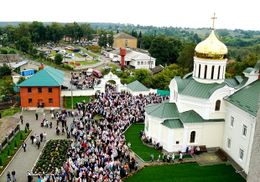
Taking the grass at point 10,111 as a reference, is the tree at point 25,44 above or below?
above

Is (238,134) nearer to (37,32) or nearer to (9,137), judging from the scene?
(9,137)

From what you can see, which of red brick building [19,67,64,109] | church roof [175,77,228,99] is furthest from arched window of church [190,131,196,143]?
red brick building [19,67,64,109]

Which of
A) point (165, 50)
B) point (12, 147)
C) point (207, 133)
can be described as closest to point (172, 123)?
point (207, 133)

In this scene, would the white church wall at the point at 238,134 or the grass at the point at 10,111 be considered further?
the grass at the point at 10,111

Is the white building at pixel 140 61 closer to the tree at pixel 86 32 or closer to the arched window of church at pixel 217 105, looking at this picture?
the arched window of church at pixel 217 105

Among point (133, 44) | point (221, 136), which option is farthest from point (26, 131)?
point (133, 44)

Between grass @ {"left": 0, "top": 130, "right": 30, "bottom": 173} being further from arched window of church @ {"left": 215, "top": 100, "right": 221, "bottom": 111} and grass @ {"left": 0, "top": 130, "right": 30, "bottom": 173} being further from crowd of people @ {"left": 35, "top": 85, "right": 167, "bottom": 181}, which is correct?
arched window of church @ {"left": 215, "top": 100, "right": 221, "bottom": 111}

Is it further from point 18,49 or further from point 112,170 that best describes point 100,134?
point 18,49

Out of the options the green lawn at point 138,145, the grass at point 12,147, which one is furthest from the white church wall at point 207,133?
the grass at point 12,147
